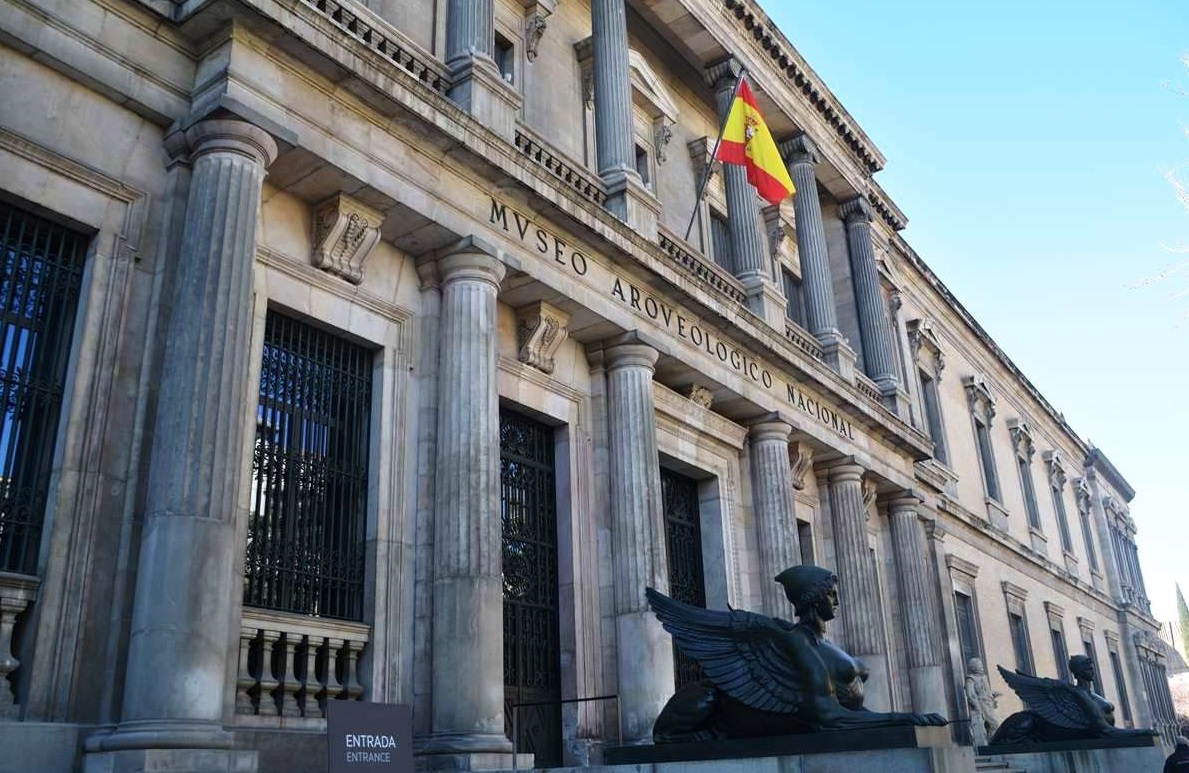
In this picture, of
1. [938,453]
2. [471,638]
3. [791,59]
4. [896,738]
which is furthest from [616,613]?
[938,453]

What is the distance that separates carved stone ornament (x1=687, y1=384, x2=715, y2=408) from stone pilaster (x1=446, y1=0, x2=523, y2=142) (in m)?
5.09

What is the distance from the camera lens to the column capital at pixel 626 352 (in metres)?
14.0

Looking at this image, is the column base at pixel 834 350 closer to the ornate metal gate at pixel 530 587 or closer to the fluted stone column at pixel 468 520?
the ornate metal gate at pixel 530 587

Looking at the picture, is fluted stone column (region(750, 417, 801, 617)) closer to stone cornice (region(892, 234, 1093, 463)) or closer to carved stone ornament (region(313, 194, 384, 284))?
carved stone ornament (region(313, 194, 384, 284))

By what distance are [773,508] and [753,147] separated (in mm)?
5870

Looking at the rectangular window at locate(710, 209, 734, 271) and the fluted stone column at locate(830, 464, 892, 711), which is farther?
the rectangular window at locate(710, 209, 734, 271)

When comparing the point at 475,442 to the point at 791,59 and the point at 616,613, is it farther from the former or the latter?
the point at 791,59

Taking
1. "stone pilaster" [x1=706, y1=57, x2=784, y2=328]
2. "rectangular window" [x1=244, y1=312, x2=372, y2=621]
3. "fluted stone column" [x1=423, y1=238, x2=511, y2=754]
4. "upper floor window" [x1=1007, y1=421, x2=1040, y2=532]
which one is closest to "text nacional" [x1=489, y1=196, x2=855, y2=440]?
"fluted stone column" [x1=423, y1=238, x2=511, y2=754]

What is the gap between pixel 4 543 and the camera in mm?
7789

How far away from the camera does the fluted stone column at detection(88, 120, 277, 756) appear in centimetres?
749

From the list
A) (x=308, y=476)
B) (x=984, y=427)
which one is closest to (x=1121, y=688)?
(x=984, y=427)

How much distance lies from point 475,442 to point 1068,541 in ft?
116

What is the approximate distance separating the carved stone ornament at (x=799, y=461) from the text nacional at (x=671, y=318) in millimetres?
564

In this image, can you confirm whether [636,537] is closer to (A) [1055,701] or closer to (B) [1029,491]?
(A) [1055,701]
